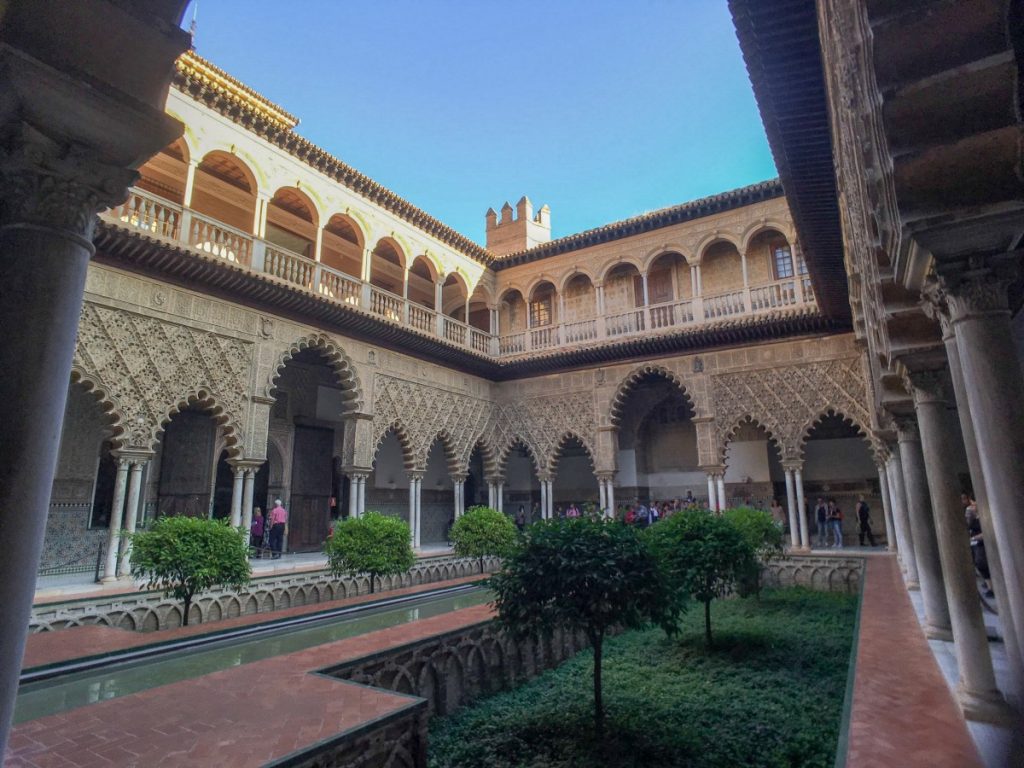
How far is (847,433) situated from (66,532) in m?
17.5

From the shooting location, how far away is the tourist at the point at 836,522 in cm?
1439

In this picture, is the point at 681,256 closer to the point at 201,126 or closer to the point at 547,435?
the point at 547,435

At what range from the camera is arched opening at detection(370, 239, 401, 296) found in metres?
16.8

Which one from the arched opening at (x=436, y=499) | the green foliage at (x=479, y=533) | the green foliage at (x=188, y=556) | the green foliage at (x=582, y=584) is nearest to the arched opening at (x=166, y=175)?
the green foliage at (x=188, y=556)

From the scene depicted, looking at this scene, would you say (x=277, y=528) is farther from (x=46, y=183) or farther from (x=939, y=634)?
(x=46, y=183)

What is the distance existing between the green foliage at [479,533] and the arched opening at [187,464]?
5598 mm

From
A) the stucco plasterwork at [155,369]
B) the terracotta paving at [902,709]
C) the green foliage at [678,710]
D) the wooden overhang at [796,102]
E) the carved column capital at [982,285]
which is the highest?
the wooden overhang at [796,102]

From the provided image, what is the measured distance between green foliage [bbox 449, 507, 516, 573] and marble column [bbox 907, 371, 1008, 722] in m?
7.49

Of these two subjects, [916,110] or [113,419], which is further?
[113,419]

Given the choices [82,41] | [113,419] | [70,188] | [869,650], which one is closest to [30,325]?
[70,188]

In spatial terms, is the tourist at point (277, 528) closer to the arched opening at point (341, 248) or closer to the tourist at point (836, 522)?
the arched opening at point (341, 248)

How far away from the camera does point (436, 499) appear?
60.7 feet

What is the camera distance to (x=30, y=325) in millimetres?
1939

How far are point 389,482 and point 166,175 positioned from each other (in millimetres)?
9083
